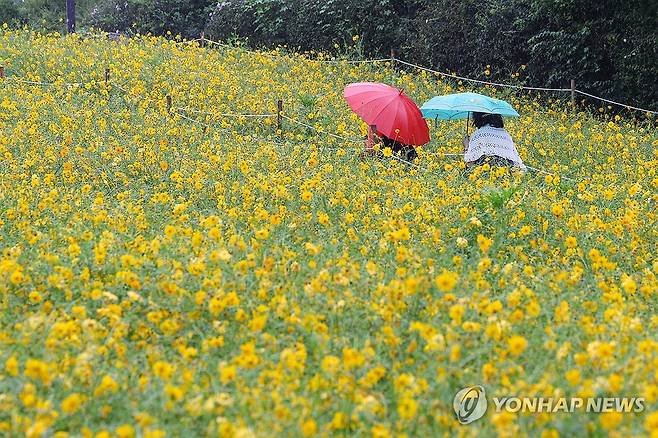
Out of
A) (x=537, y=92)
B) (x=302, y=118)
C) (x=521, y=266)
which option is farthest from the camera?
(x=537, y=92)

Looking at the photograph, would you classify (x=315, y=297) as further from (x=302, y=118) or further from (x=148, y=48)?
(x=148, y=48)

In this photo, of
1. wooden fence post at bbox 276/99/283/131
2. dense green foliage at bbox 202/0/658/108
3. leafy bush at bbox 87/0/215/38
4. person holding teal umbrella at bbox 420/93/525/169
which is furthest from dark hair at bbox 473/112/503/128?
leafy bush at bbox 87/0/215/38

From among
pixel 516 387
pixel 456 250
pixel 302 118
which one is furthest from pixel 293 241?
pixel 302 118

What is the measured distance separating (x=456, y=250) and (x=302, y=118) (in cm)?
562

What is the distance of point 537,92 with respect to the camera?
46.2 feet

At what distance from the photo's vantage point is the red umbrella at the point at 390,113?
26.3 feet

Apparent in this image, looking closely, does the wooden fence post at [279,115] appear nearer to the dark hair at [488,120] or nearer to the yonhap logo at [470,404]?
the dark hair at [488,120]

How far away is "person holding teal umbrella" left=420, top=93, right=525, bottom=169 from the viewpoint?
8.08 meters

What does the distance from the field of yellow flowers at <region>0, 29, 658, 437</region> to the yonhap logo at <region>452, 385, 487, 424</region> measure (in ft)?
0.12

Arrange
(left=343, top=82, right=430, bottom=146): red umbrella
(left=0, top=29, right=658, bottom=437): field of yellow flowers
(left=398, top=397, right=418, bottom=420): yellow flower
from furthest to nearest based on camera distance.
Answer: (left=343, top=82, right=430, bottom=146): red umbrella, (left=0, top=29, right=658, bottom=437): field of yellow flowers, (left=398, top=397, right=418, bottom=420): yellow flower

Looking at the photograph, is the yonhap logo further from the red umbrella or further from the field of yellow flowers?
the red umbrella

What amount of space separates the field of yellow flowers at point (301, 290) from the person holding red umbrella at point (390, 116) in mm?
218

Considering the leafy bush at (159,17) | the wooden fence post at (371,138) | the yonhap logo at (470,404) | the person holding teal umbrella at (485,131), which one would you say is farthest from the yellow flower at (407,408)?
the leafy bush at (159,17)

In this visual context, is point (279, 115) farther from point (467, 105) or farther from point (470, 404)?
point (470, 404)
